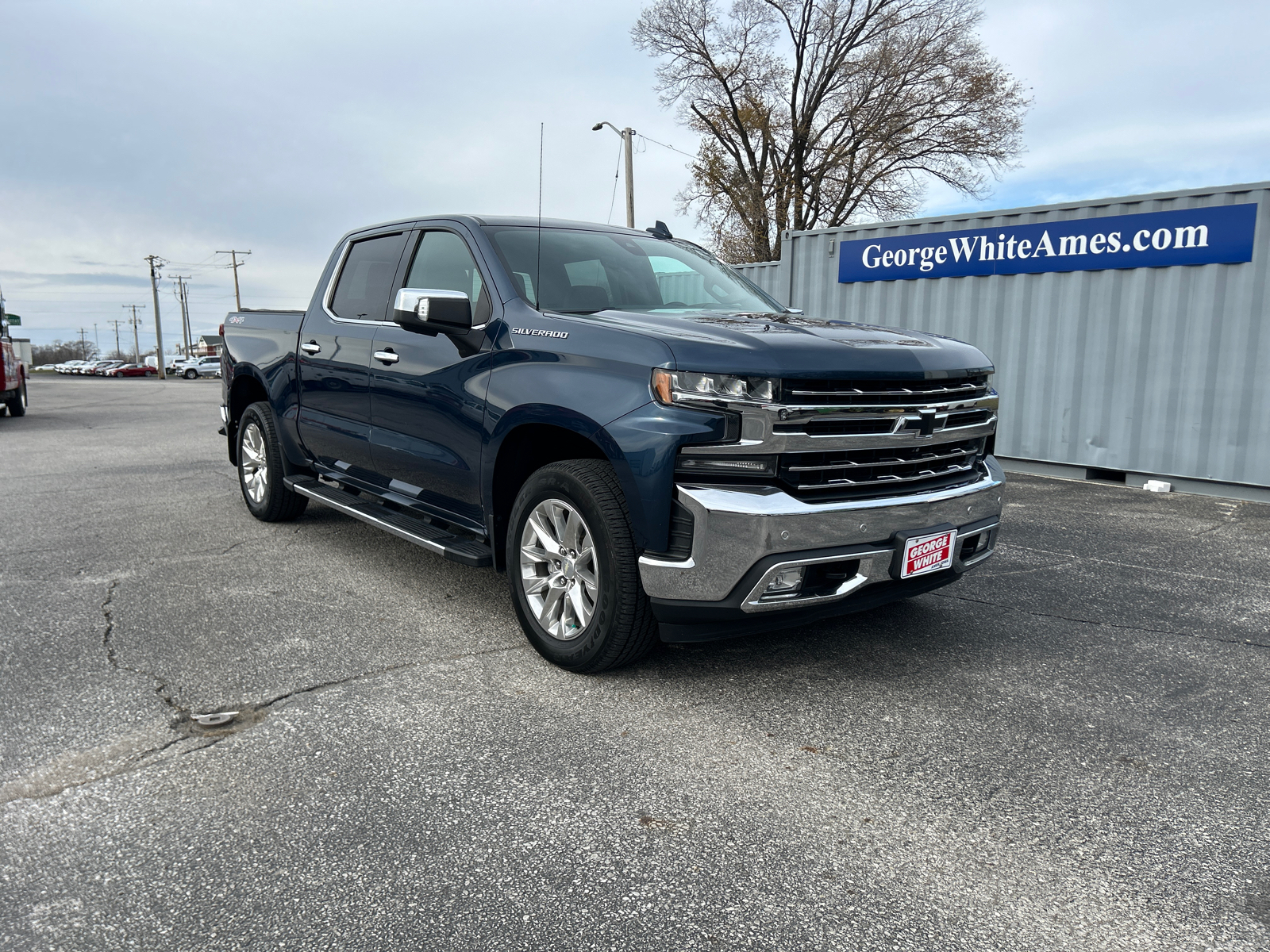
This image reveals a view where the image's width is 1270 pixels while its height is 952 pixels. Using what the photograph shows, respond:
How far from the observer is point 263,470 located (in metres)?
6.43

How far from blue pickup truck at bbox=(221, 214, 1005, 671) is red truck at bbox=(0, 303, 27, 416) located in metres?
13.9

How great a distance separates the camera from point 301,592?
189 inches

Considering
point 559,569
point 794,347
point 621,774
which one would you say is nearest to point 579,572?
point 559,569

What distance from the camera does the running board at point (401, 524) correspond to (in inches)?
160

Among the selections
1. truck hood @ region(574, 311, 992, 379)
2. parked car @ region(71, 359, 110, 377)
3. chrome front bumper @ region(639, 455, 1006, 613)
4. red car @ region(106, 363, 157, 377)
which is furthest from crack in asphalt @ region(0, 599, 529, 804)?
parked car @ region(71, 359, 110, 377)

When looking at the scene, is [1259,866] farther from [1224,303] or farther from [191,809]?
[1224,303]

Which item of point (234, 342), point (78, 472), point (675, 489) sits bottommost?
point (78, 472)

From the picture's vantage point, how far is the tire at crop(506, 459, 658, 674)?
10.9ft

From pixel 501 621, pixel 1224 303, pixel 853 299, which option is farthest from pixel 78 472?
pixel 1224 303

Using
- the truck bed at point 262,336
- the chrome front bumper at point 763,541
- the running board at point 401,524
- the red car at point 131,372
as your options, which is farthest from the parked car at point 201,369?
the chrome front bumper at point 763,541

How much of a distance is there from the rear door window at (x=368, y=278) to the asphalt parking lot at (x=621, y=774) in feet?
4.98

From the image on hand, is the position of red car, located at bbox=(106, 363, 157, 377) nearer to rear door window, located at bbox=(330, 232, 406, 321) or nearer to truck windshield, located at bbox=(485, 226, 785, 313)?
rear door window, located at bbox=(330, 232, 406, 321)

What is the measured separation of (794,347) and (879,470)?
1.98ft

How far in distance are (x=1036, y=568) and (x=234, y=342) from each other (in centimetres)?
564
